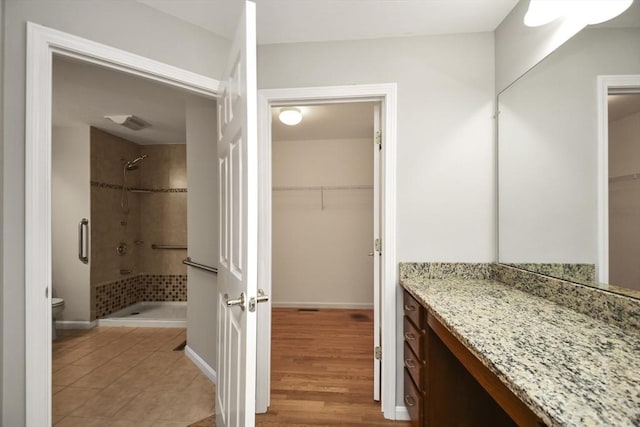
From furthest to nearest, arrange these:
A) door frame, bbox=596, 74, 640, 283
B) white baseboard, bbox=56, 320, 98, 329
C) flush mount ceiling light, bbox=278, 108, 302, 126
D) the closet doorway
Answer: the closet doorway → white baseboard, bbox=56, 320, 98, 329 → flush mount ceiling light, bbox=278, 108, 302, 126 → door frame, bbox=596, 74, 640, 283

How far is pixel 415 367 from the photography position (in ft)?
5.01

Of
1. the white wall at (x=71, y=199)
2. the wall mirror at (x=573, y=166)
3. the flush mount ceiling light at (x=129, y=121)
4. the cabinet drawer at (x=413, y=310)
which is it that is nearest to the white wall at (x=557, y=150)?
the wall mirror at (x=573, y=166)

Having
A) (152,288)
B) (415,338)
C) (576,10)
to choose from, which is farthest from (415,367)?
(152,288)

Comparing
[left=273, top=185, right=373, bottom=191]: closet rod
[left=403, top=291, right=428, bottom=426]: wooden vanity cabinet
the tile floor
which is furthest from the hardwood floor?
[left=273, top=185, right=373, bottom=191]: closet rod

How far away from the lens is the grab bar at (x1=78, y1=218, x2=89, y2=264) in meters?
3.25

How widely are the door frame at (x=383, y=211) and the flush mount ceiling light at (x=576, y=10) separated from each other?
74cm

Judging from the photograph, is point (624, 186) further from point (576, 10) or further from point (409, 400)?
point (409, 400)

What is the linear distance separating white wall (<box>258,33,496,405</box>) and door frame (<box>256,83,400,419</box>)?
48 millimetres

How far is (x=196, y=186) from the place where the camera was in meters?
2.44

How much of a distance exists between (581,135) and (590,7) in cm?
51

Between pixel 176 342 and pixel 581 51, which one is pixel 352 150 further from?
pixel 176 342

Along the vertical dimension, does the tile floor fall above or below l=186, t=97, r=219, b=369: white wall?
below

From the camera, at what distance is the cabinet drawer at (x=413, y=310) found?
1449 millimetres

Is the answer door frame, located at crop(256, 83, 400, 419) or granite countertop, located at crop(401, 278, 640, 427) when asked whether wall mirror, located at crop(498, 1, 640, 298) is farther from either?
door frame, located at crop(256, 83, 400, 419)
